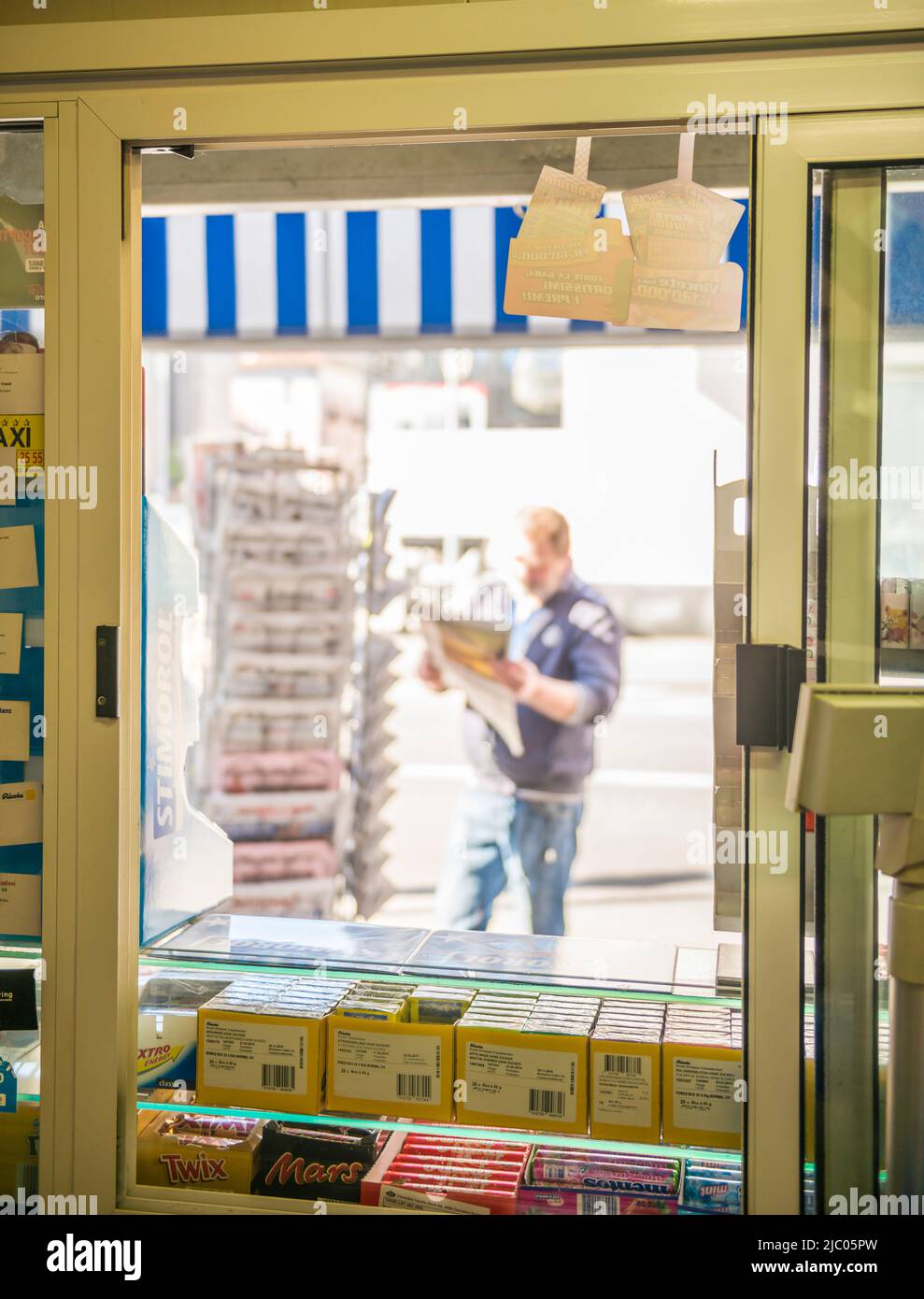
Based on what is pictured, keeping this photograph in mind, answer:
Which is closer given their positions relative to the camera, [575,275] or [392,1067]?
[575,275]

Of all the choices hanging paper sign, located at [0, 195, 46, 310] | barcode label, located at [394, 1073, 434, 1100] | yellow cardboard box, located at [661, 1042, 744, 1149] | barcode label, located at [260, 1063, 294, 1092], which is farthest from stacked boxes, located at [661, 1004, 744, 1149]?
hanging paper sign, located at [0, 195, 46, 310]

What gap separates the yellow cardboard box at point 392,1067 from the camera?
1799mm

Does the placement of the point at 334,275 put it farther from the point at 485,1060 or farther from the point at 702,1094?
the point at 702,1094

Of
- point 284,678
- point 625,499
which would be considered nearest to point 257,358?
point 625,499

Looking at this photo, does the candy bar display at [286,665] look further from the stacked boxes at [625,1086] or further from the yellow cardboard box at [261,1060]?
the stacked boxes at [625,1086]

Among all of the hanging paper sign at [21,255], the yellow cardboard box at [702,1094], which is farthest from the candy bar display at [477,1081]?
the hanging paper sign at [21,255]

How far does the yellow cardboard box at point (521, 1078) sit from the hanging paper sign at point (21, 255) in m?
1.42

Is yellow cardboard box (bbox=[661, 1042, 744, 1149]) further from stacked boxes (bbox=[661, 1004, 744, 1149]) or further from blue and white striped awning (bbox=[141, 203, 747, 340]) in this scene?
blue and white striped awning (bbox=[141, 203, 747, 340])

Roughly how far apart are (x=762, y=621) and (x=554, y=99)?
2.80ft

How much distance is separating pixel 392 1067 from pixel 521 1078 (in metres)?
0.22

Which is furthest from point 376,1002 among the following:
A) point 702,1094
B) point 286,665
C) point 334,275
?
point 334,275

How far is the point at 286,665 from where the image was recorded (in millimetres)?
4133

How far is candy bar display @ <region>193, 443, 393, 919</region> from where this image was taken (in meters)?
4.08
